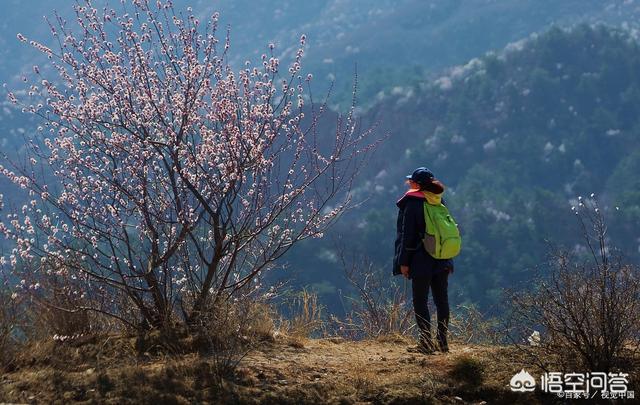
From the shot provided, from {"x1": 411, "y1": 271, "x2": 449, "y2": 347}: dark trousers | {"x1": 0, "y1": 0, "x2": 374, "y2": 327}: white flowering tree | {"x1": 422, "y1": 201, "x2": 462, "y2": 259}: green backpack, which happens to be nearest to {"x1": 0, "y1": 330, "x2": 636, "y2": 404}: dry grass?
{"x1": 411, "y1": 271, "x2": 449, "y2": 347}: dark trousers

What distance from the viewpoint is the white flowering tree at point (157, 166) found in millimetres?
6750

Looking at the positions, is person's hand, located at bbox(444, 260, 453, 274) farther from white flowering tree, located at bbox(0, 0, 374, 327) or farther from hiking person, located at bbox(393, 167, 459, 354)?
white flowering tree, located at bbox(0, 0, 374, 327)

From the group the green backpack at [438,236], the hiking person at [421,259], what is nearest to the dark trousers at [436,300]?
the hiking person at [421,259]

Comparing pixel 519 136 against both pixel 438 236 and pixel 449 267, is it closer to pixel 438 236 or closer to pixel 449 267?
pixel 449 267

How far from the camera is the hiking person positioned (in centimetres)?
645

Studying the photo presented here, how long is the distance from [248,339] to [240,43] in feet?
647

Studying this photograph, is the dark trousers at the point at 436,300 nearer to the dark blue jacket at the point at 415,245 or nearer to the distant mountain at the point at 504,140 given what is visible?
the dark blue jacket at the point at 415,245

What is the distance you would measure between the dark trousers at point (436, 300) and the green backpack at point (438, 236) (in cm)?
19

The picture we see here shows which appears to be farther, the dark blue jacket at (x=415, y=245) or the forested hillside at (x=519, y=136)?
the forested hillside at (x=519, y=136)

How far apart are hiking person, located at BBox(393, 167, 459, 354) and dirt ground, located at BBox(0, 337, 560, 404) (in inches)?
11.7

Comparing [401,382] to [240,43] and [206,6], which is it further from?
[240,43]

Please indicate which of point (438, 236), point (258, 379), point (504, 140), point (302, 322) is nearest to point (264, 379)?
point (258, 379)

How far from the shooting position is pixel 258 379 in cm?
573

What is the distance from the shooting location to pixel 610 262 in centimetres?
573
